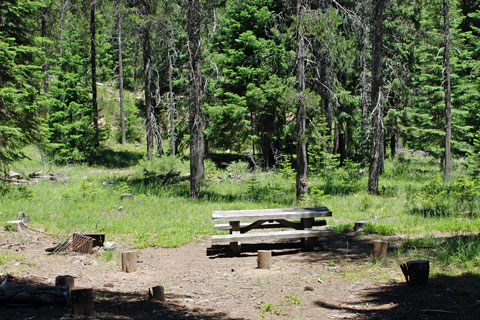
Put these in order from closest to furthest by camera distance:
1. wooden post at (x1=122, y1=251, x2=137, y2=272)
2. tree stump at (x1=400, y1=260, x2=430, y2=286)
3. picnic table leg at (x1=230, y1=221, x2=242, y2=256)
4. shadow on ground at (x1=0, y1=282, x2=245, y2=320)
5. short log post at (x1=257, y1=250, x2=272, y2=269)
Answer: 1. shadow on ground at (x1=0, y1=282, x2=245, y2=320)
2. tree stump at (x1=400, y1=260, x2=430, y2=286)
3. wooden post at (x1=122, y1=251, x2=137, y2=272)
4. short log post at (x1=257, y1=250, x2=272, y2=269)
5. picnic table leg at (x1=230, y1=221, x2=242, y2=256)

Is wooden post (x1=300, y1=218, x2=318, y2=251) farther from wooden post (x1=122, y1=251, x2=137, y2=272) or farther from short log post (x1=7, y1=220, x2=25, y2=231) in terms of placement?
short log post (x1=7, y1=220, x2=25, y2=231)

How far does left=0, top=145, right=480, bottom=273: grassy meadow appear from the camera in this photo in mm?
9273

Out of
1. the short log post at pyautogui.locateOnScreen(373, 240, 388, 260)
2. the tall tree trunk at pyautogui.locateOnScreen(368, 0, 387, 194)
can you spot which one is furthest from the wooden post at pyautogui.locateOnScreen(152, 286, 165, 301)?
the tall tree trunk at pyautogui.locateOnScreen(368, 0, 387, 194)

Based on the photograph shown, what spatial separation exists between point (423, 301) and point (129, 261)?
4.90 metres

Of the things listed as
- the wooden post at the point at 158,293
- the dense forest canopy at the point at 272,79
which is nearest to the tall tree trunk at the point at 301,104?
the dense forest canopy at the point at 272,79

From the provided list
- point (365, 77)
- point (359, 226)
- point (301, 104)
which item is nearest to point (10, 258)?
point (359, 226)

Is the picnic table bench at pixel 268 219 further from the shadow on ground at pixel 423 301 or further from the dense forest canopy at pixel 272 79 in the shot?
the dense forest canopy at pixel 272 79

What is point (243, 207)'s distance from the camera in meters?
13.5

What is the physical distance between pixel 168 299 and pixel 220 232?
4.87 meters

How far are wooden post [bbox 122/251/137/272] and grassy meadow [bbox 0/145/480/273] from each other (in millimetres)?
2222

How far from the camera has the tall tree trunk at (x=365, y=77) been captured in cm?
1596

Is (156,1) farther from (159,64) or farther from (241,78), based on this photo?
(159,64)

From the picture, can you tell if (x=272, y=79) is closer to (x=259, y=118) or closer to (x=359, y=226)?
(x=259, y=118)

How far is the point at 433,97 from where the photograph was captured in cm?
2505
